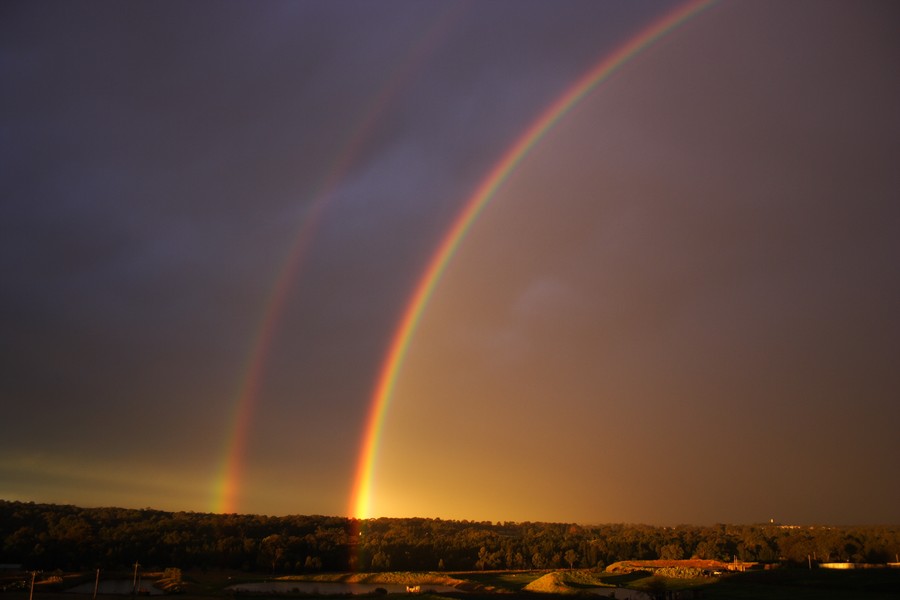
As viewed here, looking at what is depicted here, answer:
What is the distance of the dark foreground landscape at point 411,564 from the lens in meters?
64.9

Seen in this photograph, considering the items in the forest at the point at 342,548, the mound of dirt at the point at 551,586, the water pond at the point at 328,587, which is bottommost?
the water pond at the point at 328,587

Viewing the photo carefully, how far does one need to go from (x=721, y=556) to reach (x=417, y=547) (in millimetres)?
45560

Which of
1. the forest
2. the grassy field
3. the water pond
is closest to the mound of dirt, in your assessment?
the grassy field

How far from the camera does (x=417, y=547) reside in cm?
11162

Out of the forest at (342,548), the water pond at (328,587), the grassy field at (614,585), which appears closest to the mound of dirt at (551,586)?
the grassy field at (614,585)

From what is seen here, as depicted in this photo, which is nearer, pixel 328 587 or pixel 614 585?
pixel 614 585

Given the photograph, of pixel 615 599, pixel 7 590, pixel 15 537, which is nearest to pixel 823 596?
pixel 615 599

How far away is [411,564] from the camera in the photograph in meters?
106

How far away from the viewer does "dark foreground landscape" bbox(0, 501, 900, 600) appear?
64875mm

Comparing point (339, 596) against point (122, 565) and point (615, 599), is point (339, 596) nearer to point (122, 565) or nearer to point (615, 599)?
point (615, 599)

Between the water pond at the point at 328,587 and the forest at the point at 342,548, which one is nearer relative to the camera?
the water pond at the point at 328,587

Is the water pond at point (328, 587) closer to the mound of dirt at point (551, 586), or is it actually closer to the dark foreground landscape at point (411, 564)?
the dark foreground landscape at point (411, 564)

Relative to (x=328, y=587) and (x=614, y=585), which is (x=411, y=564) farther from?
(x=614, y=585)

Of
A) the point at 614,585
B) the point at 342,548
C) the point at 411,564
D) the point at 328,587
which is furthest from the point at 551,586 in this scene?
the point at 342,548
